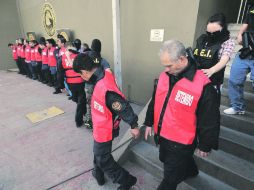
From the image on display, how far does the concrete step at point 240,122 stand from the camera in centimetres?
244

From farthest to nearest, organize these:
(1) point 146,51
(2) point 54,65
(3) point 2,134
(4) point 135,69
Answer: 1. (2) point 54,65
2. (4) point 135,69
3. (1) point 146,51
4. (3) point 2,134

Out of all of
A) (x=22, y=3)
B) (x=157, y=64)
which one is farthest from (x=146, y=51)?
(x=22, y=3)

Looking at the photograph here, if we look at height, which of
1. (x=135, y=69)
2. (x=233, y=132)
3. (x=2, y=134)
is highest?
(x=135, y=69)

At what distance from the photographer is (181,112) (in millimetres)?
1652

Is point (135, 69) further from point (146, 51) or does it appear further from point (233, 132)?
point (233, 132)

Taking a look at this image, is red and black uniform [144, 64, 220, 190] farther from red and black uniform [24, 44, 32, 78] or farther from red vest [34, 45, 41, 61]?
red and black uniform [24, 44, 32, 78]

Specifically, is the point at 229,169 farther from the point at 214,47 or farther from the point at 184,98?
the point at 214,47

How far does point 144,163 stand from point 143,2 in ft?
10.6

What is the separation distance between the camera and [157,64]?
4.24 metres

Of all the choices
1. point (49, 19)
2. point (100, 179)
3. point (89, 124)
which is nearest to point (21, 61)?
point (49, 19)

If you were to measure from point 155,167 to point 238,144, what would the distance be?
3.38 feet

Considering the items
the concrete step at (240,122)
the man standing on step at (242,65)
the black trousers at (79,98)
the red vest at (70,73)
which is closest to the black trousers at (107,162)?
the concrete step at (240,122)

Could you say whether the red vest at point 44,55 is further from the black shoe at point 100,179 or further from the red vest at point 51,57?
the black shoe at point 100,179

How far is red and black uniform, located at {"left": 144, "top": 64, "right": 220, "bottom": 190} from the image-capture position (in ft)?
5.14
